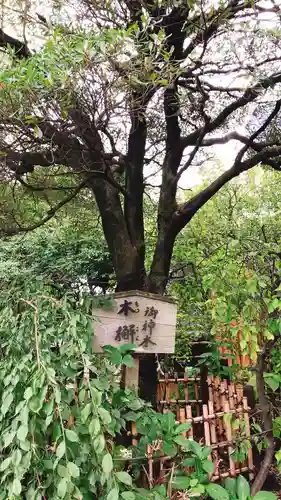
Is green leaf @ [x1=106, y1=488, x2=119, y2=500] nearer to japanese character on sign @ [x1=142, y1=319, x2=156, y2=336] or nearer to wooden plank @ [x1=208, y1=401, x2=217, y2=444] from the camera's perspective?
japanese character on sign @ [x1=142, y1=319, x2=156, y2=336]

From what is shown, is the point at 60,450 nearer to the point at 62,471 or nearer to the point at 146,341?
the point at 62,471

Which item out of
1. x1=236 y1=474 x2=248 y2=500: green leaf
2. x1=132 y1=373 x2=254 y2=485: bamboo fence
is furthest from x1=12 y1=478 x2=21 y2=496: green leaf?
x1=132 y1=373 x2=254 y2=485: bamboo fence

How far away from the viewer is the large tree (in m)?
1.61

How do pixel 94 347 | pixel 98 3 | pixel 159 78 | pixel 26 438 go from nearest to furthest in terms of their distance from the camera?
1. pixel 26 438
2. pixel 159 78
3. pixel 94 347
4. pixel 98 3

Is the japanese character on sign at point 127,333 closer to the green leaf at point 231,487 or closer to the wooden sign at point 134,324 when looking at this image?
the wooden sign at point 134,324

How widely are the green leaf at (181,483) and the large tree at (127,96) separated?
1214mm

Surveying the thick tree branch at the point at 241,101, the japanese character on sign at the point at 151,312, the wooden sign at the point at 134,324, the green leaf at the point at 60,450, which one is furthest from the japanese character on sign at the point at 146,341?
the thick tree branch at the point at 241,101

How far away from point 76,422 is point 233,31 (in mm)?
2111

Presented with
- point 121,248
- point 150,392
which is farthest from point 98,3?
point 150,392

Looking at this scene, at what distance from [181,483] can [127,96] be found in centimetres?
162

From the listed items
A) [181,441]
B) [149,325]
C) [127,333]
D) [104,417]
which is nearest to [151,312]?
[149,325]

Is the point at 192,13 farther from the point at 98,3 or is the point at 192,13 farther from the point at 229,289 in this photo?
the point at 229,289

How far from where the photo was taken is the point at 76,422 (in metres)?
1.33

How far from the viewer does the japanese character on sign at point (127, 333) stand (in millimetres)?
2090
